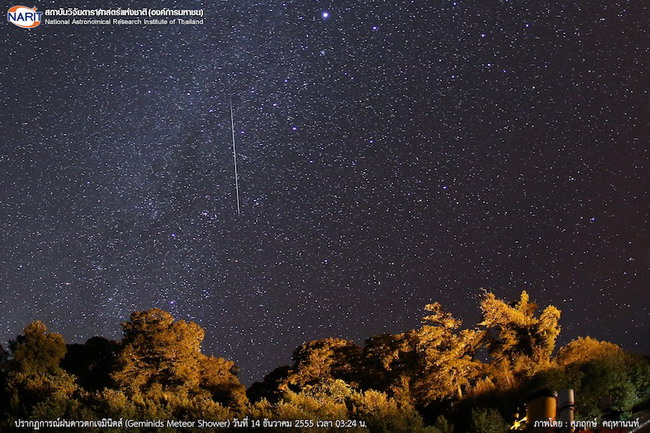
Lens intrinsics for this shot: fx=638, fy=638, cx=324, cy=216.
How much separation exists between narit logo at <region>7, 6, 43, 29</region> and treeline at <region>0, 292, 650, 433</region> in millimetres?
11333

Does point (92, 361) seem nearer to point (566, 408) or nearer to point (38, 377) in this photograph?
point (38, 377)

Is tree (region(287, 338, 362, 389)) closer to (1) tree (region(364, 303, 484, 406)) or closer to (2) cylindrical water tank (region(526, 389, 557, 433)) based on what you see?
(1) tree (region(364, 303, 484, 406))

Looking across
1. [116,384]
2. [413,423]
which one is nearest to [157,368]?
[116,384]

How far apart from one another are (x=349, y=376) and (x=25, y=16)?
19462 millimetres

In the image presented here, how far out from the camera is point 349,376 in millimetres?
29141

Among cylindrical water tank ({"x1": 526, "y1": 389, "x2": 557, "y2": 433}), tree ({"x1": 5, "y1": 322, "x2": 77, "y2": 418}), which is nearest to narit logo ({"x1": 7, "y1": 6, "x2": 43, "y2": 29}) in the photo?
tree ({"x1": 5, "y1": 322, "x2": 77, "y2": 418})

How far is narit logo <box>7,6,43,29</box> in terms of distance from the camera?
19.3 meters

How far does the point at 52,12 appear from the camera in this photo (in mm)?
19234

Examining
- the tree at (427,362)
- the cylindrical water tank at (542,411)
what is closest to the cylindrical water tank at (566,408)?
the cylindrical water tank at (542,411)

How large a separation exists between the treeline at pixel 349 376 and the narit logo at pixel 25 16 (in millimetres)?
11333

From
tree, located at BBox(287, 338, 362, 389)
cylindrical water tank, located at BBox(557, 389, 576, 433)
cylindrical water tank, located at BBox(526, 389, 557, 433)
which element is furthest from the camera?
tree, located at BBox(287, 338, 362, 389)

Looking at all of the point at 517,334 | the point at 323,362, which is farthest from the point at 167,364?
the point at 517,334

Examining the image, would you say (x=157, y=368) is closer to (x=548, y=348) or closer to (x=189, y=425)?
(x=189, y=425)

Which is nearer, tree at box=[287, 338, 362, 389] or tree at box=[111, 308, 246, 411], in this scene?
tree at box=[111, 308, 246, 411]
